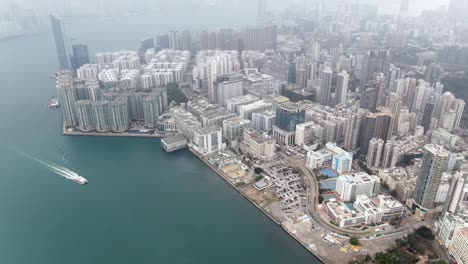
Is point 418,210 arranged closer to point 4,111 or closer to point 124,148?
point 124,148

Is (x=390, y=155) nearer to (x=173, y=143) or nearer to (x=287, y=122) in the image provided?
(x=287, y=122)

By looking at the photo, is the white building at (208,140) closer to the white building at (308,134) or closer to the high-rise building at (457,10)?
the white building at (308,134)

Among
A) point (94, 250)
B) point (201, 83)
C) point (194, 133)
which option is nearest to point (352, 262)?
point (94, 250)

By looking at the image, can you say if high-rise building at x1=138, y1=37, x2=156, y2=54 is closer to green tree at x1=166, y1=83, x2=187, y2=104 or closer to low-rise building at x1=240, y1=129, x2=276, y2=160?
green tree at x1=166, y1=83, x2=187, y2=104

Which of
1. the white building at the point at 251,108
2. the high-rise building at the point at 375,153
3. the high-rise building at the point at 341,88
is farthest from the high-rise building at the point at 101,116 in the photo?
the high-rise building at the point at 341,88

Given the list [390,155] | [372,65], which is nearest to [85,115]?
[390,155]

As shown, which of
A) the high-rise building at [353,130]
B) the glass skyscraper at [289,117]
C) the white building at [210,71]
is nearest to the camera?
the high-rise building at [353,130]

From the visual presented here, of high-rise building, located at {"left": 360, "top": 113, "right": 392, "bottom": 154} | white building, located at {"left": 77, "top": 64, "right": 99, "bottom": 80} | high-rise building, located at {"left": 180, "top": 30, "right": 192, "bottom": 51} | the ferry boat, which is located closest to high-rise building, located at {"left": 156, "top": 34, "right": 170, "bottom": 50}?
high-rise building, located at {"left": 180, "top": 30, "right": 192, "bottom": 51}
